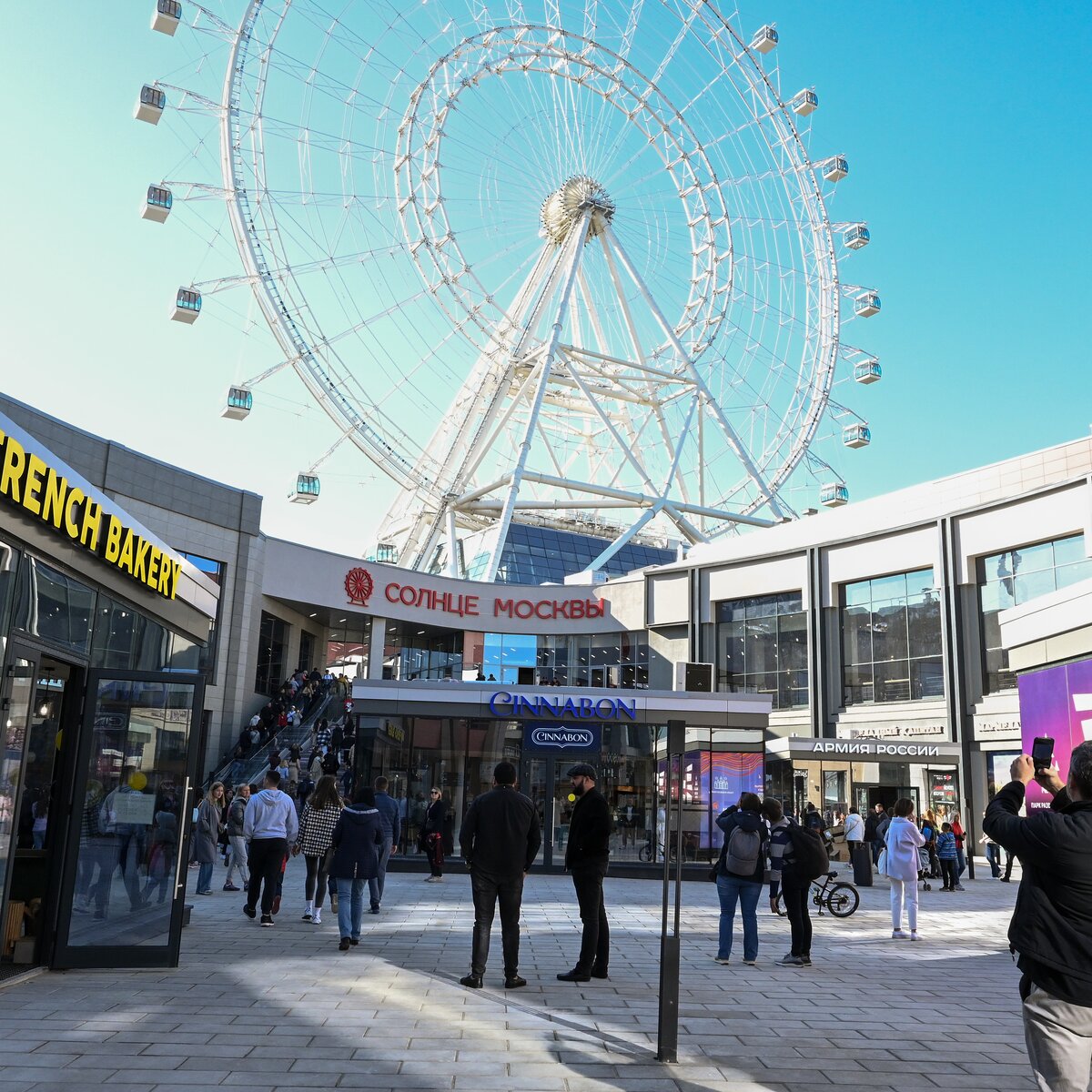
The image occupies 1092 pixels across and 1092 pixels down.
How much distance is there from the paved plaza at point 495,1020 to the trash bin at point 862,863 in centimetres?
914

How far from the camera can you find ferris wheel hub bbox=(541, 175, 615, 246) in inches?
1871

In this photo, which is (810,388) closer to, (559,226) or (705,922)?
(559,226)

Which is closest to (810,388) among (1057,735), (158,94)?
(158,94)

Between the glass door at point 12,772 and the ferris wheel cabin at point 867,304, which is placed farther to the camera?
the ferris wheel cabin at point 867,304

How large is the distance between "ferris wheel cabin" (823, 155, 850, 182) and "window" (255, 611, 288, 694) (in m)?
29.7

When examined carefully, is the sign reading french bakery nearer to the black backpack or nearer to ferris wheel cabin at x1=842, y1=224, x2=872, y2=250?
the black backpack

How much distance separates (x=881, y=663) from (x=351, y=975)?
3016 cm

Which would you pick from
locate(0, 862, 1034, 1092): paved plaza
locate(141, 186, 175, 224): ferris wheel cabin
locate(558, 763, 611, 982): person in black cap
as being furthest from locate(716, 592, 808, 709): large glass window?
locate(558, 763, 611, 982): person in black cap

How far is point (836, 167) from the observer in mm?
47250

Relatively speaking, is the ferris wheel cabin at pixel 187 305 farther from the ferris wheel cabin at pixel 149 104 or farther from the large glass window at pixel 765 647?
the large glass window at pixel 765 647

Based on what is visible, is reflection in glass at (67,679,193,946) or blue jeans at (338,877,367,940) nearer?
reflection in glass at (67,679,193,946)

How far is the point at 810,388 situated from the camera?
49.3 m

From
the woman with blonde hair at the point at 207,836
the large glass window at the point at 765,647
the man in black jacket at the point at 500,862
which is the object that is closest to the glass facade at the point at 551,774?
the woman with blonde hair at the point at 207,836

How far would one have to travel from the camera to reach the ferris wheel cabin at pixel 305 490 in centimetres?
4175
